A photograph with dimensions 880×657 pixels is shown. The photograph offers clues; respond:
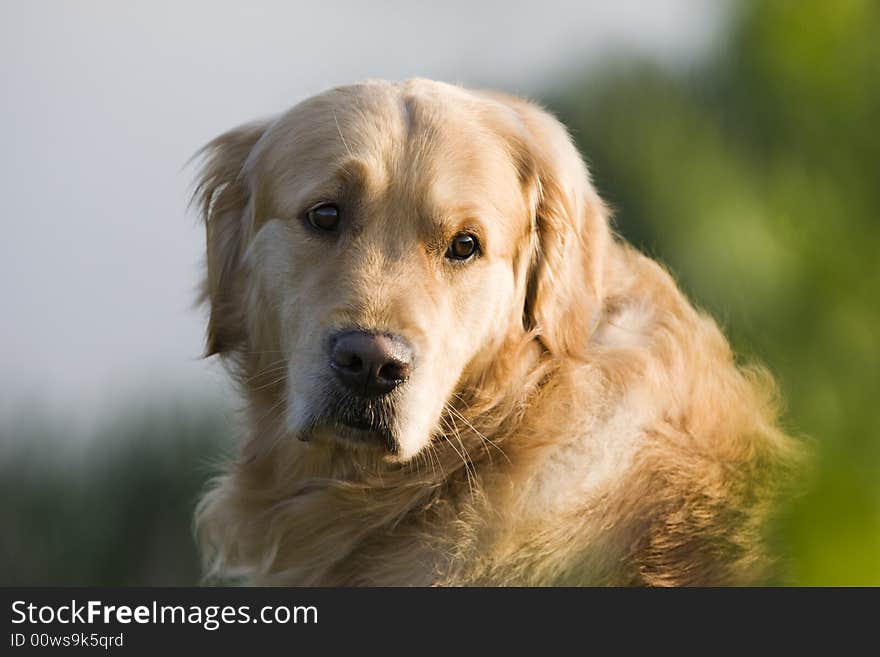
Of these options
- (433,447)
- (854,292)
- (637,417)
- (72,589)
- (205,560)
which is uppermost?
(854,292)

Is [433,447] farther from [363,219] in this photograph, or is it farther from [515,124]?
[515,124]

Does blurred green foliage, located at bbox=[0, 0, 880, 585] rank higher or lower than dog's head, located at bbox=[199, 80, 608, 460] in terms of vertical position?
higher

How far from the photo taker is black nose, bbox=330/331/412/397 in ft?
11.1

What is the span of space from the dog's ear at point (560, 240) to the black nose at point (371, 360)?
0.70 meters

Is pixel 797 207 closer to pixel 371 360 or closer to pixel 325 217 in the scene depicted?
pixel 371 360

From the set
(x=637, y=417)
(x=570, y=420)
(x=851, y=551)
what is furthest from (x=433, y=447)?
(x=851, y=551)

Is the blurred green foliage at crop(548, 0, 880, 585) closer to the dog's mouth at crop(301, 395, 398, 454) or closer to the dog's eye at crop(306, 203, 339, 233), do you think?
the dog's mouth at crop(301, 395, 398, 454)

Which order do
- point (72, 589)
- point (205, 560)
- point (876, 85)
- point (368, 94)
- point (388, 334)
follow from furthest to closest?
point (205, 560), point (368, 94), point (388, 334), point (72, 589), point (876, 85)

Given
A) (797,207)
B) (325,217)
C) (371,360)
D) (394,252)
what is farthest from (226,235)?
(797,207)

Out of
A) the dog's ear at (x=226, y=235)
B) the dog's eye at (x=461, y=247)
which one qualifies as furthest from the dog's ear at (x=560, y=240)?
the dog's ear at (x=226, y=235)

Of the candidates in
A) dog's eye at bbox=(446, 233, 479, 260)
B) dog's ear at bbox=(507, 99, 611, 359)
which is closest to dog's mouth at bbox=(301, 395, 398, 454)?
dog's eye at bbox=(446, 233, 479, 260)

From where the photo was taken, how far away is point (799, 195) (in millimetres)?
717

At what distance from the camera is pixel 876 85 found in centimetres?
71

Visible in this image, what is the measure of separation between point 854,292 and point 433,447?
3111 millimetres
